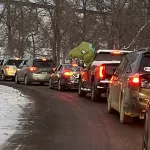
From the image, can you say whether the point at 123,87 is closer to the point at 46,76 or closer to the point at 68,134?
the point at 68,134

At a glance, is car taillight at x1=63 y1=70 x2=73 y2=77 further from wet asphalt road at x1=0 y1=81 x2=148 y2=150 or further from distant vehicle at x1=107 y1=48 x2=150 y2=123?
distant vehicle at x1=107 y1=48 x2=150 y2=123

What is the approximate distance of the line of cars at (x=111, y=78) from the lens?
9570 mm

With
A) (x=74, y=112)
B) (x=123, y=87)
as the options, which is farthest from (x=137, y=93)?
(x=74, y=112)

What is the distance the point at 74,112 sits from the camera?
493 inches

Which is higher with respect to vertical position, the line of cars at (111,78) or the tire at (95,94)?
the line of cars at (111,78)

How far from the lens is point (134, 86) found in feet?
31.4

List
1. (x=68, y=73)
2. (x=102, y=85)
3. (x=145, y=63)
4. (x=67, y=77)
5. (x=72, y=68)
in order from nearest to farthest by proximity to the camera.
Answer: (x=145, y=63) < (x=102, y=85) < (x=67, y=77) < (x=68, y=73) < (x=72, y=68)

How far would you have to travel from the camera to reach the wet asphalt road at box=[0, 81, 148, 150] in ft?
25.7

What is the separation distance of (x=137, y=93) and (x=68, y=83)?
11535 millimetres

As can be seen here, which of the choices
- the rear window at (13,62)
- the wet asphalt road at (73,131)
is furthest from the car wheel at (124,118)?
the rear window at (13,62)

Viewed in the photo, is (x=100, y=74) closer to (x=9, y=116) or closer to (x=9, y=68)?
(x=9, y=116)

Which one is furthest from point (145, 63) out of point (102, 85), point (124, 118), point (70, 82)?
point (70, 82)

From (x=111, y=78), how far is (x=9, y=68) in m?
20.3

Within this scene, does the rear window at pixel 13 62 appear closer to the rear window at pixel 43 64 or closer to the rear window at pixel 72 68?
the rear window at pixel 43 64
